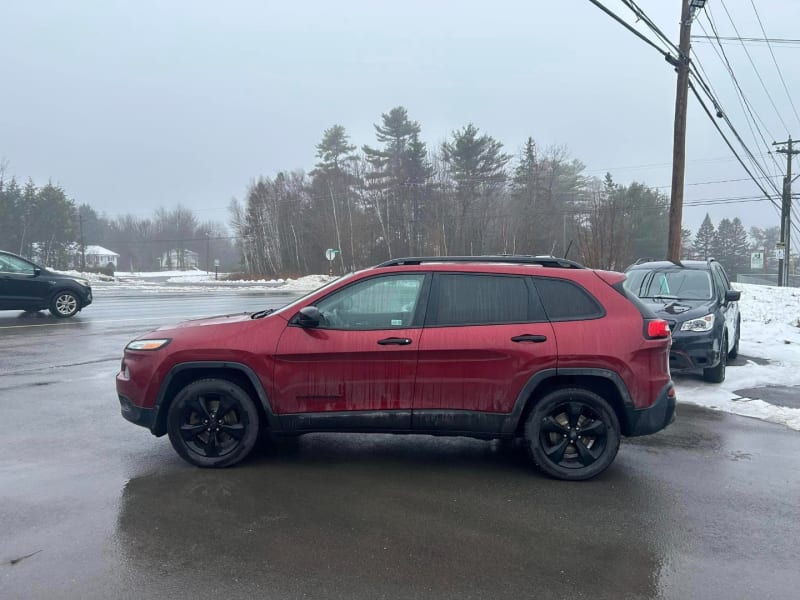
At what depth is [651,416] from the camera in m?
4.89

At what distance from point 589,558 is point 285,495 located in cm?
216

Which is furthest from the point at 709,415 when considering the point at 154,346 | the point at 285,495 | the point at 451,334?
the point at 154,346

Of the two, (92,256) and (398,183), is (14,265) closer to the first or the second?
(398,183)

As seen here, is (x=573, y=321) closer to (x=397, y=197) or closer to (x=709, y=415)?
(x=709, y=415)

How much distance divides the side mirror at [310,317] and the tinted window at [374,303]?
0.11 metres

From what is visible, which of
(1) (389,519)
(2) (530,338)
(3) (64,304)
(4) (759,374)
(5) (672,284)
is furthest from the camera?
(3) (64,304)

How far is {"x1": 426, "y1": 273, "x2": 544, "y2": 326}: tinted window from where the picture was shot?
494cm

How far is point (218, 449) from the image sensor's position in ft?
16.8

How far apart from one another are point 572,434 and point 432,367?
4.08 ft

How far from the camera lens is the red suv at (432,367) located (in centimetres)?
483

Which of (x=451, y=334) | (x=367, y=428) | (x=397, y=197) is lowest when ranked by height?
(x=367, y=428)

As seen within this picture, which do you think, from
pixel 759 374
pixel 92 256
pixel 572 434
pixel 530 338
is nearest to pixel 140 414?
pixel 530 338

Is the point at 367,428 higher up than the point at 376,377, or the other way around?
the point at 376,377

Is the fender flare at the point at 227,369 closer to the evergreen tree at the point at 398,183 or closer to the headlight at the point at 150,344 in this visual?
the headlight at the point at 150,344
